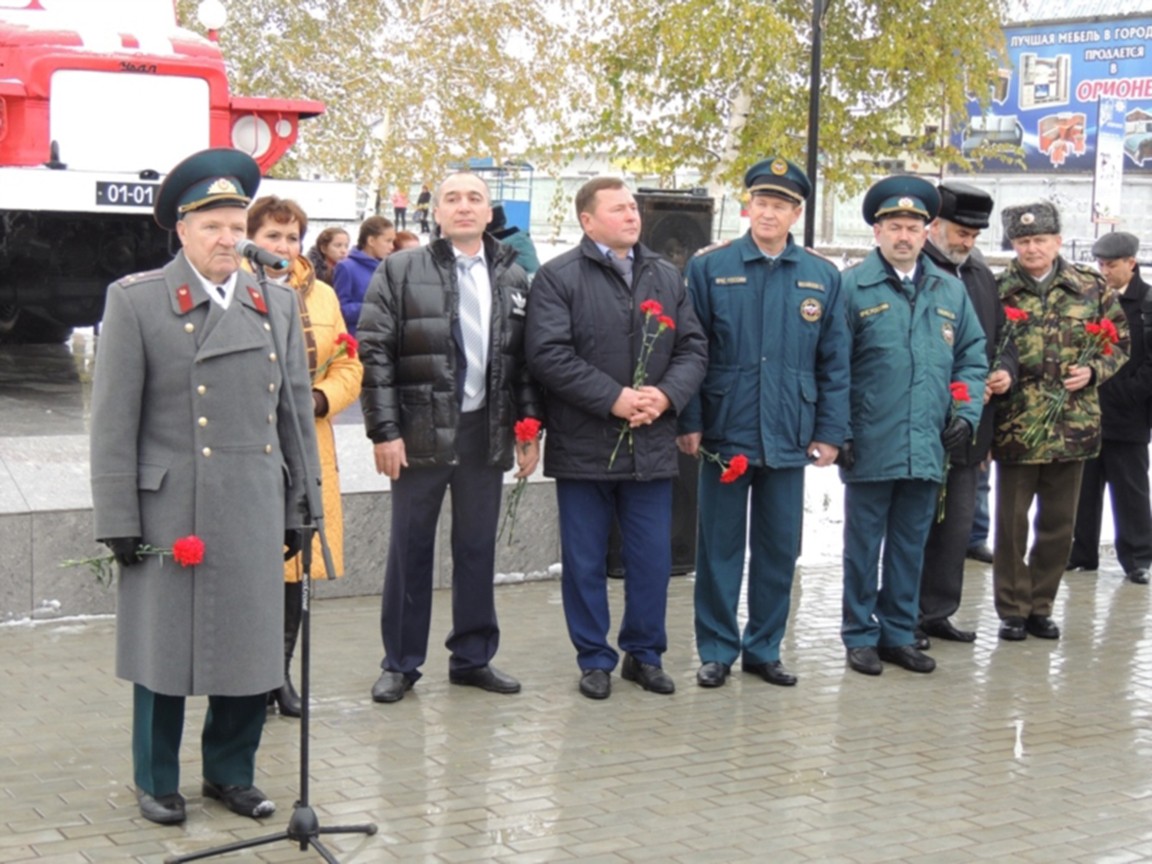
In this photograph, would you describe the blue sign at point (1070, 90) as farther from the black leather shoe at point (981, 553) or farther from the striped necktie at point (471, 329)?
the striped necktie at point (471, 329)

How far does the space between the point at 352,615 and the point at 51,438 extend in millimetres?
1994

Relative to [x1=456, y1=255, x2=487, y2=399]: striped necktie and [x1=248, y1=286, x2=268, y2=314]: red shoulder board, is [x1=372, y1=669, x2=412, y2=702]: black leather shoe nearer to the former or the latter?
[x1=456, y1=255, x2=487, y2=399]: striped necktie

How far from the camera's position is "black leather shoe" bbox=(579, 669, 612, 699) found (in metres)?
6.91

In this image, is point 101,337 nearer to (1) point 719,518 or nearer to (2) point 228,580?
(2) point 228,580

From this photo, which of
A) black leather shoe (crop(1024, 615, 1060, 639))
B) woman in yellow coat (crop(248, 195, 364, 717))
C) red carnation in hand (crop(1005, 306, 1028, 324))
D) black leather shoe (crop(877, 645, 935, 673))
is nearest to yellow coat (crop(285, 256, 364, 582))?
woman in yellow coat (crop(248, 195, 364, 717))

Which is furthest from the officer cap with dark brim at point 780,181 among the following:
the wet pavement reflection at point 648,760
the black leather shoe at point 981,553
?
the black leather shoe at point 981,553

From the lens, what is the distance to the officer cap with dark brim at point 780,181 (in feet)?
23.2

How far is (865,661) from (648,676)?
1.02 m

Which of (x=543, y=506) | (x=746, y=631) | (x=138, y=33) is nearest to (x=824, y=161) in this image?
(x=138, y=33)

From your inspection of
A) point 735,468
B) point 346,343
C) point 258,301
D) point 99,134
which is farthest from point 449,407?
point 99,134

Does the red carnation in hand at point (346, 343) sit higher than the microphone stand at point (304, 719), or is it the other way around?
the red carnation in hand at point (346, 343)

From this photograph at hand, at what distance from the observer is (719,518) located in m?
7.22

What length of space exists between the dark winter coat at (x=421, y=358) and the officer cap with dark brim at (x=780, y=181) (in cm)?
120

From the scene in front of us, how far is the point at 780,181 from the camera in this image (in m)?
7.07
